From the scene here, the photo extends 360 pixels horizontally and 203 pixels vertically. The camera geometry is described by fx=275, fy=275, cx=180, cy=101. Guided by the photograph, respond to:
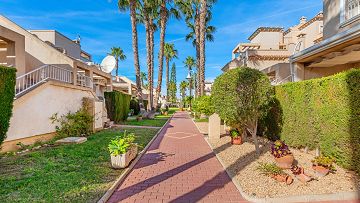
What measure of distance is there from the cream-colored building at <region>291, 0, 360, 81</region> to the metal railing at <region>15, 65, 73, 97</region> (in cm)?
1099

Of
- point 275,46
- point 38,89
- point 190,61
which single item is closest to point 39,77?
point 38,89

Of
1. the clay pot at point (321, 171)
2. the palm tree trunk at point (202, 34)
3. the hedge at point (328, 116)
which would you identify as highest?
the palm tree trunk at point (202, 34)

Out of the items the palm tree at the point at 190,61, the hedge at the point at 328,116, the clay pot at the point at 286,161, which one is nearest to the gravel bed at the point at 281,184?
the clay pot at the point at 286,161

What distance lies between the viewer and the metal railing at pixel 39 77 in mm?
10672

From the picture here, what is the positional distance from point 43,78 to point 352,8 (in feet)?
44.1

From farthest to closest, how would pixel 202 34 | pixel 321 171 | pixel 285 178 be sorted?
pixel 202 34 → pixel 321 171 → pixel 285 178

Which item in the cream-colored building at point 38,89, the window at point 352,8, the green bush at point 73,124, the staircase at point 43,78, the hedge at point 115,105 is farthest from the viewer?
the hedge at point 115,105

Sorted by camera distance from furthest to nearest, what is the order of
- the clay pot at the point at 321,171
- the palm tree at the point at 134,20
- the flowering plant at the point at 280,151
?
1. the palm tree at the point at 134,20
2. the flowering plant at the point at 280,151
3. the clay pot at the point at 321,171

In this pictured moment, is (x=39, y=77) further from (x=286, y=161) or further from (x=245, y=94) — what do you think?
(x=286, y=161)

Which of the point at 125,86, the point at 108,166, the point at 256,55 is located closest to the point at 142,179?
the point at 108,166

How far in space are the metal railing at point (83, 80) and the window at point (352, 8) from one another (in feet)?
44.3

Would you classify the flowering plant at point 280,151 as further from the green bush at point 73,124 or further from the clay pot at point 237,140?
the green bush at point 73,124

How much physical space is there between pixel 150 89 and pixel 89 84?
13.7 meters

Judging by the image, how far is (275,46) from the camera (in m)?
28.1
